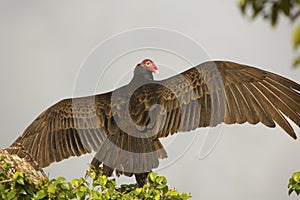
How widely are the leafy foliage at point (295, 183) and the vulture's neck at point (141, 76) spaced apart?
3500 millimetres

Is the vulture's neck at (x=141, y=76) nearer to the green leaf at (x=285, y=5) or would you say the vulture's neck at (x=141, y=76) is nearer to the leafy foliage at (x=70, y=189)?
the leafy foliage at (x=70, y=189)

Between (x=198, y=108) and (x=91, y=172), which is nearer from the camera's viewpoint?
(x=91, y=172)

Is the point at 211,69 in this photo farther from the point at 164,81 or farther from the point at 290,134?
the point at 290,134

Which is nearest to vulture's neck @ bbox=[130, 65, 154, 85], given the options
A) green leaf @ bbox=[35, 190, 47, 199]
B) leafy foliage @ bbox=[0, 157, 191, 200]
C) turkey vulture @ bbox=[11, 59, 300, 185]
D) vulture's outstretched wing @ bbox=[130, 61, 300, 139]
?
turkey vulture @ bbox=[11, 59, 300, 185]

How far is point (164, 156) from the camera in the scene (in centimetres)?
604

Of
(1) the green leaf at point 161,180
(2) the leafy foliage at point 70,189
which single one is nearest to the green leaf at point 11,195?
(2) the leafy foliage at point 70,189

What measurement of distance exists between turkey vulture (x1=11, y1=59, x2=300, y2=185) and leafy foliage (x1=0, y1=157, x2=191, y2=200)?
1.42 metres

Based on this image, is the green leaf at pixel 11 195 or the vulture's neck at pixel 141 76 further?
the vulture's neck at pixel 141 76

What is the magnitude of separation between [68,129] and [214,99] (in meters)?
1.86

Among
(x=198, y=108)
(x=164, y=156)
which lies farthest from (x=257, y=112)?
(x=164, y=156)

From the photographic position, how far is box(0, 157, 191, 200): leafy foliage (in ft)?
12.1

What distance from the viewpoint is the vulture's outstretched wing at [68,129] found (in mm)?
6574

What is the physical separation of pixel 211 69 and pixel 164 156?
1404mm

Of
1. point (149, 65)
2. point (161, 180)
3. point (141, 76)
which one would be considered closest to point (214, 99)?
point (141, 76)
